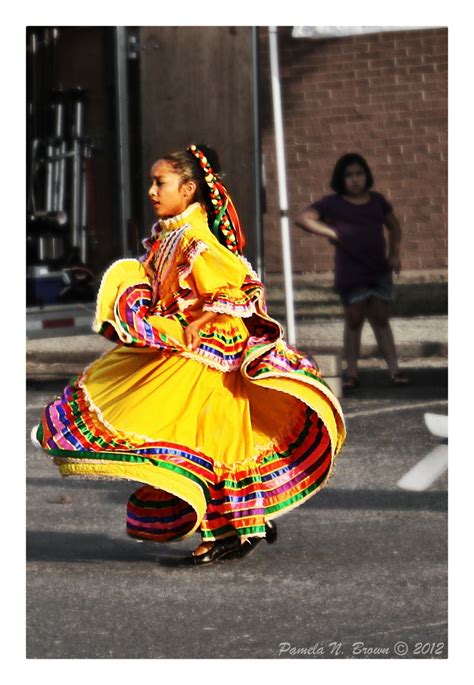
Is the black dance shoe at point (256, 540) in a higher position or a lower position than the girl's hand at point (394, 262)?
lower

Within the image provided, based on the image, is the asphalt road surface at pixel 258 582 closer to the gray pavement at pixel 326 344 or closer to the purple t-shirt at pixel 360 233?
the purple t-shirt at pixel 360 233

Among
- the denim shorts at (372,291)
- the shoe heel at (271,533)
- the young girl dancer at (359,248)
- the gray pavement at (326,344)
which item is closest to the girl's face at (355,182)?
the young girl dancer at (359,248)

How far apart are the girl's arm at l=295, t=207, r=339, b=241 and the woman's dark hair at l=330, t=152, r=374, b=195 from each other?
0.24 meters

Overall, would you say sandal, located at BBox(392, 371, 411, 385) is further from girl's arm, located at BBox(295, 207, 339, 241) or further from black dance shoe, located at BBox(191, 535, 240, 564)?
black dance shoe, located at BBox(191, 535, 240, 564)

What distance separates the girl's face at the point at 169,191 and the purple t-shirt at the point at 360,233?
13.5ft

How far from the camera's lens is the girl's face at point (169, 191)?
18.4 ft

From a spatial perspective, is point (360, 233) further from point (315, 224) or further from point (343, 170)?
point (343, 170)

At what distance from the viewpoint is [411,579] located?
5.59m

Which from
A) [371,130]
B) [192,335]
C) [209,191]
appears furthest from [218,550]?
[371,130]

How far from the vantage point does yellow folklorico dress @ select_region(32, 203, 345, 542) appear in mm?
5449

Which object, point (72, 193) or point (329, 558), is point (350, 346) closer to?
point (72, 193)

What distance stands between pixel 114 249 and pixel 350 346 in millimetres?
1719

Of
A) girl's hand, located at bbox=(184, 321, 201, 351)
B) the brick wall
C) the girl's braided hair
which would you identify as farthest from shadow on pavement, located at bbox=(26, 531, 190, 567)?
the brick wall
